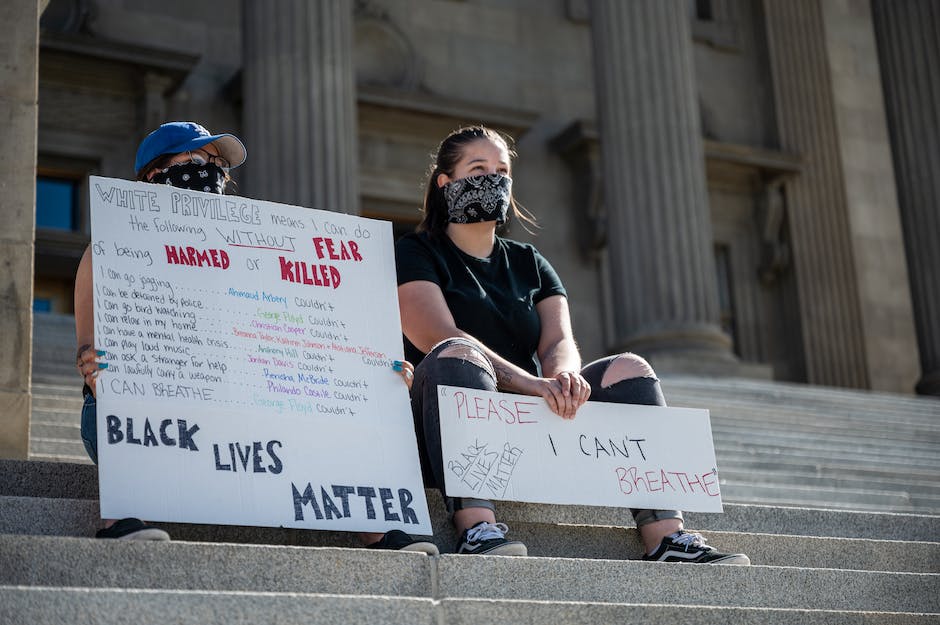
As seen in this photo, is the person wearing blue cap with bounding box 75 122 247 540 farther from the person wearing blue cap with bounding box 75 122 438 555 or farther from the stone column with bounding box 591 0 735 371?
the stone column with bounding box 591 0 735 371

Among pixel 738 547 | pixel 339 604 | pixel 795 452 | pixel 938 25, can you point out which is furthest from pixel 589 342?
pixel 339 604

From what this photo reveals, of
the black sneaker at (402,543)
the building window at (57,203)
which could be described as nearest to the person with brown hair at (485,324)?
the black sneaker at (402,543)

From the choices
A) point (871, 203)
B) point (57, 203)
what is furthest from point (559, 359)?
point (871, 203)

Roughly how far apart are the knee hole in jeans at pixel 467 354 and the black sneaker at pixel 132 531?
1226mm

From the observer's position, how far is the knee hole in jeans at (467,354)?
491cm

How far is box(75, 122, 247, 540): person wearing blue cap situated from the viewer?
15.4 feet

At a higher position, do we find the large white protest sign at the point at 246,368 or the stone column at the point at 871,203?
the stone column at the point at 871,203

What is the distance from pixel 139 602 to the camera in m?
3.49

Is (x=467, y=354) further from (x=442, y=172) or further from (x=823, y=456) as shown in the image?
(x=823, y=456)

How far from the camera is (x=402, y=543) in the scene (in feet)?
14.4

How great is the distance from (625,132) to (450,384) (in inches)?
418

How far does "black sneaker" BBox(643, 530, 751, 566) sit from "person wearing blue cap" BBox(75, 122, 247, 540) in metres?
1.90

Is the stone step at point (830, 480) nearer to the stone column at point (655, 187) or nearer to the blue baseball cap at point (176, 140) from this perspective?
the blue baseball cap at point (176, 140)

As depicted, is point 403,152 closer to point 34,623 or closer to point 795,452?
point 795,452
